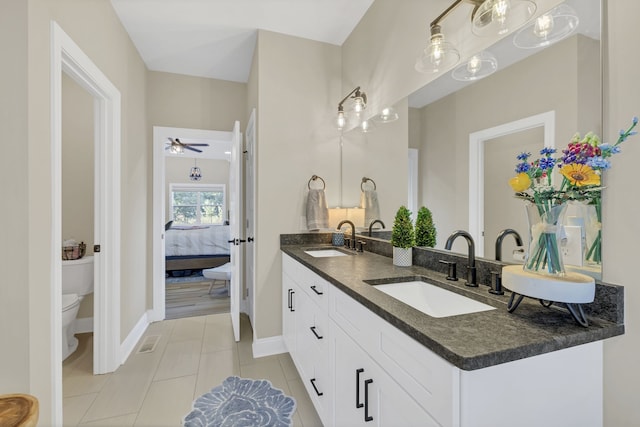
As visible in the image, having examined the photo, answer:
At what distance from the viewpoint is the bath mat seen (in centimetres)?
164

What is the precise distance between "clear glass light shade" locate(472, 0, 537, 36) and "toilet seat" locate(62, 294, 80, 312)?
10.3ft

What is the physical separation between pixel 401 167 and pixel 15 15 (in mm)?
1950

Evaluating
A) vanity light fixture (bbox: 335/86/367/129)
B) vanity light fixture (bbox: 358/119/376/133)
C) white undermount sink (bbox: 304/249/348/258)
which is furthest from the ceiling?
white undermount sink (bbox: 304/249/348/258)

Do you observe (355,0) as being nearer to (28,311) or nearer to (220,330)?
(28,311)

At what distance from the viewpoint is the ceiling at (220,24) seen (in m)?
Result: 2.18

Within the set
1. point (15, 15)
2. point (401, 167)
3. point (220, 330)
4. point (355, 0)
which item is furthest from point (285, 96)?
point (220, 330)

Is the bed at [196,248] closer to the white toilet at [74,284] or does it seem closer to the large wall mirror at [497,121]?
the white toilet at [74,284]

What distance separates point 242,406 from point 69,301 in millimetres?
1630

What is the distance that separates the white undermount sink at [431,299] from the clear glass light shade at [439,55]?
1.10 m

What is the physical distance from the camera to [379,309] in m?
0.96

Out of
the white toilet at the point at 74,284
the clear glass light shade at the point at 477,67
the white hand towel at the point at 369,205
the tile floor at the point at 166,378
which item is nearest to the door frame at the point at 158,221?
the tile floor at the point at 166,378

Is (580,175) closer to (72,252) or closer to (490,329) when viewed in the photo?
(490,329)

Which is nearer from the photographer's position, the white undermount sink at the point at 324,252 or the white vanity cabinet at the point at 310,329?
the white vanity cabinet at the point at 310,329

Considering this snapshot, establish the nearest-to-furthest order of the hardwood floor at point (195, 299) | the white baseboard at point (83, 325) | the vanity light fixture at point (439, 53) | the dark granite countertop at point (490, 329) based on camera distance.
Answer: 1. the dark granite countertop at point (490, 329)
2. the vanity light fixture at point (439, 53)
3. the white baseboard at point (83, 325)
4. the hardwood floor at point (195, 299)
